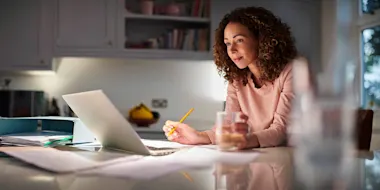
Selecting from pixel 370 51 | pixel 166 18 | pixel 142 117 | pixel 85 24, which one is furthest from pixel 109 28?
pixel 370 51

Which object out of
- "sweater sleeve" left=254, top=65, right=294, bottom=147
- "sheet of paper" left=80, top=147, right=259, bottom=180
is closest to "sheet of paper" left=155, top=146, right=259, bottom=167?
"sheet of paper" left=80, top=147, right=259, bottom=180

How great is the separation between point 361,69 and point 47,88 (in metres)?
2.42

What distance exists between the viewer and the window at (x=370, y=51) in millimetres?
3189

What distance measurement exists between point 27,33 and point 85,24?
1.38ft

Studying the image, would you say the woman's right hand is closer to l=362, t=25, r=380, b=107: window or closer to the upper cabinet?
the upper cabinet

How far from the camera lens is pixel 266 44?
152 cm

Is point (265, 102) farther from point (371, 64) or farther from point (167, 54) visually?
point (371, 64)

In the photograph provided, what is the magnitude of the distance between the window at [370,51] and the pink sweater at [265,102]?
6.39ft

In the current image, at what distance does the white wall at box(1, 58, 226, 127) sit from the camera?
3521 millimetres

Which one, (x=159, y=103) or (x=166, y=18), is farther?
(x=159, y=103)

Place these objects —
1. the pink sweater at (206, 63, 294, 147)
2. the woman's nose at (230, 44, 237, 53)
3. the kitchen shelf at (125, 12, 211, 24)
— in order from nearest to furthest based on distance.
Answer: the pink sweater at (206, 63, 294, 147) → the woman's nose at (230, 44, 237, 53) → the kitchen shelf at (125, 12, 211, 24)

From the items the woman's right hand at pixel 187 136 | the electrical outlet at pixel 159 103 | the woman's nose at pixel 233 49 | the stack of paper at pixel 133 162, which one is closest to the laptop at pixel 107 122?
the stack of paper at pixel 133 162

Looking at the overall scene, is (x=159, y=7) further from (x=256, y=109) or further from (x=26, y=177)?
(x=26, y=177)

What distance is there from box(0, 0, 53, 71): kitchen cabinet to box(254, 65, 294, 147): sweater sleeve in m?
2.27
